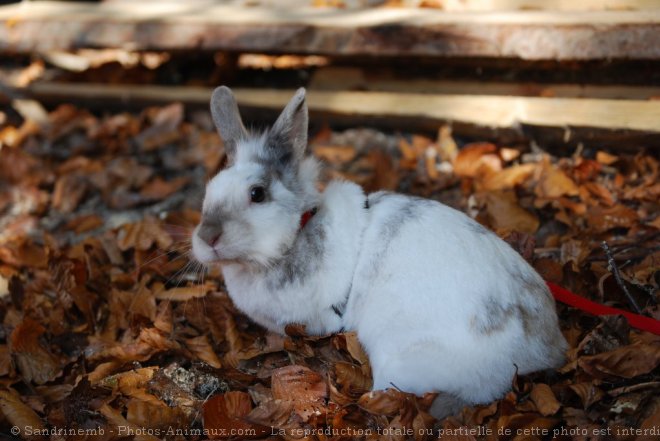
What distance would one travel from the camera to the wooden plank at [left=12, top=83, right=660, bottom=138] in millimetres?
4156

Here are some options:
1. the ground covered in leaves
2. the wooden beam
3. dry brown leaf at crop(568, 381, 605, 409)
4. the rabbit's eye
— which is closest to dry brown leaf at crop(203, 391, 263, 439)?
the ground covered in leaves

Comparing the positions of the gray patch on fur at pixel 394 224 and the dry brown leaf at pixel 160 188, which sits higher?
the gray patch on fur at pixel 394 224

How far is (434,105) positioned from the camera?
4.69 meters

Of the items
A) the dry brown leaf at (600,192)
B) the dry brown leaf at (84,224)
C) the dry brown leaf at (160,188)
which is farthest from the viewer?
the dry brown leaf at (160,188)

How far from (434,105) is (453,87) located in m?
0.30

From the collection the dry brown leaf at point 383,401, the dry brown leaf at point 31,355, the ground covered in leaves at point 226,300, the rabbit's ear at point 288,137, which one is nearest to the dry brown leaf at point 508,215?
the ground covered in leaves at point 226,300

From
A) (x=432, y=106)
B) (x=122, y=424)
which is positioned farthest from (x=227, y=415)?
(x=432, y=106)

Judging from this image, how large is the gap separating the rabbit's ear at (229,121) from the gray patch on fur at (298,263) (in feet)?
1.88

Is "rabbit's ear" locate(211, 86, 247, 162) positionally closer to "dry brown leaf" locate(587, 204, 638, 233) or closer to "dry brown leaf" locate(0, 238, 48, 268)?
"dry brown leaf" locate(0, 238, 48, 268)

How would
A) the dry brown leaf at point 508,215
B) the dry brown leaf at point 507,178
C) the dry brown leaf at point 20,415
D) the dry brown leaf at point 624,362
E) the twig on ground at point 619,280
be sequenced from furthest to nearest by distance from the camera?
the dry brown leaf at point 507,178
the dry brown leaf at point 508,215
the twig on ground at point 619,280
the dry brown leaf at point 20,415
the dry brown leaf at point 624,362

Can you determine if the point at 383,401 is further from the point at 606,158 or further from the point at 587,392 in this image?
the point at 606,158

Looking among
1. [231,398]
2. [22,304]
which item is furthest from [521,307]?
[22,304]

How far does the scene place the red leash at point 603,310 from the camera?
282 centimetres

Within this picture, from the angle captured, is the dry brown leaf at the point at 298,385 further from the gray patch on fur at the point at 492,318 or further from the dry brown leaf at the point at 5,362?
the dry brown leaf at the point at 5,362
